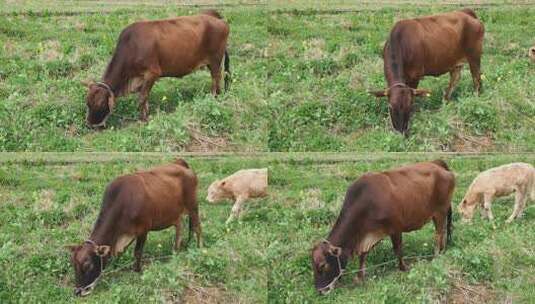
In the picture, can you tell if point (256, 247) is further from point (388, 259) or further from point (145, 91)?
point (145, 91)

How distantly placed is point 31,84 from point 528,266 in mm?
8474

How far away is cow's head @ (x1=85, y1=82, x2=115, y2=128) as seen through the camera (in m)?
18.4

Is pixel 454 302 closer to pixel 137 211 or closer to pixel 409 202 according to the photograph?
pixel 409 202

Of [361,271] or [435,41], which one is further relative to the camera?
[435,41]

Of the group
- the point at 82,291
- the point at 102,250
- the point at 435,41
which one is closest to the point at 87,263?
the point at 102,250

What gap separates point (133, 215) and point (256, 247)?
1810 mm

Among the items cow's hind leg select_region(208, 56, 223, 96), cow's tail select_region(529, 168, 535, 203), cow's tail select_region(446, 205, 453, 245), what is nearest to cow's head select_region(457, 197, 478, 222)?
cow's tail select_region(446, 205, 453, 245)

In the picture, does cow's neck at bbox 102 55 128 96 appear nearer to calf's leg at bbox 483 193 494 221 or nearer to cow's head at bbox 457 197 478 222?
cow's head at bbox 457 197 478 222

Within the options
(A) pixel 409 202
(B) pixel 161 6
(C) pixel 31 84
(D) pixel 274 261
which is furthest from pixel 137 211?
(B) pixel 161 6

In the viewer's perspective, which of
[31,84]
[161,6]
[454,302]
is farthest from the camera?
[161,6]

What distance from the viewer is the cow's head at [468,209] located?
17.9 meters

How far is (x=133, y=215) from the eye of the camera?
1634 cm

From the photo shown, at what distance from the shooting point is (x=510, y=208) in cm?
1833

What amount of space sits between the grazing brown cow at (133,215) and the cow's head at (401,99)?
3200mm
